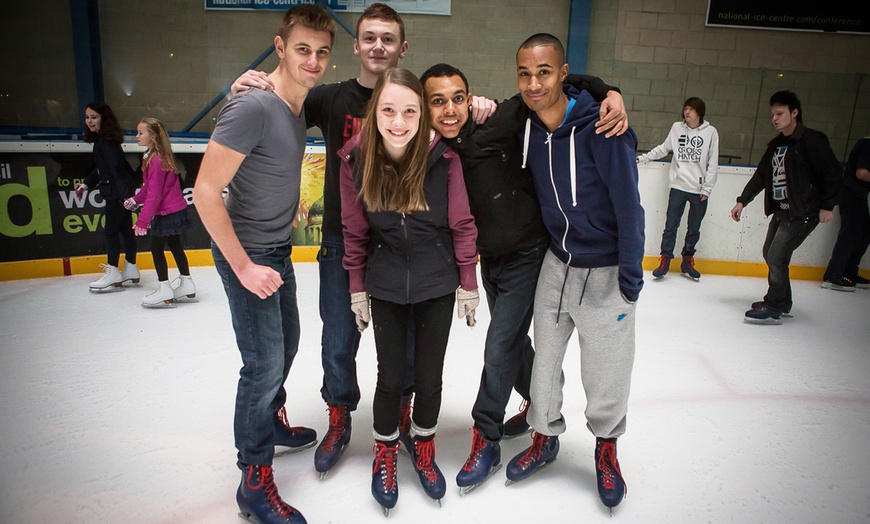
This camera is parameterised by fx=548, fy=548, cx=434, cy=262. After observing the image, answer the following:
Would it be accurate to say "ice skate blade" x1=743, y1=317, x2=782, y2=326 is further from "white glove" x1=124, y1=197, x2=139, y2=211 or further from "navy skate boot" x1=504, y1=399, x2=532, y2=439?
"white glove" x1=124, y1=197, x2=139, y2=211

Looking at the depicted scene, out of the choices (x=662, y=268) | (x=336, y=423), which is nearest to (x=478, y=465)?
(x=336, y=423)

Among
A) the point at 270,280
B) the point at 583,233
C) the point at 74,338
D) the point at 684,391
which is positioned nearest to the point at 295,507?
the point at 270,280

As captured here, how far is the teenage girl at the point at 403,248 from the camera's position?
1597 mm

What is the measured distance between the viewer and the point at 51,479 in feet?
6.12

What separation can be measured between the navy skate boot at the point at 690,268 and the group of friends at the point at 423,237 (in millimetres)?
3633

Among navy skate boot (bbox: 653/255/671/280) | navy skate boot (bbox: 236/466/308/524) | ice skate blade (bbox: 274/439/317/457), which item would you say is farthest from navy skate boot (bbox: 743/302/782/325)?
navy skate boot (bbox: 236/466/308/524)

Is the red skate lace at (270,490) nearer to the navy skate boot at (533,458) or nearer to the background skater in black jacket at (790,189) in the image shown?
the navy skate boot at (533,458)

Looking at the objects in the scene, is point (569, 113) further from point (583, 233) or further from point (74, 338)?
point (74, 338)

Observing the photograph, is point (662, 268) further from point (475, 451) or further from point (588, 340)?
point (475, 451)

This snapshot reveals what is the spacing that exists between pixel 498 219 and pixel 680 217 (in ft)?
12.8

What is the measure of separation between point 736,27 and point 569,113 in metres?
6.98

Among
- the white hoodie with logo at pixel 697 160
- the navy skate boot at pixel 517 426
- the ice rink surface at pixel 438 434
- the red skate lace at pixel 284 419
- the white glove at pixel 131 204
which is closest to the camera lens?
the ice rink surface at pixel 438 434

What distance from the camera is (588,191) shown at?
168 cm

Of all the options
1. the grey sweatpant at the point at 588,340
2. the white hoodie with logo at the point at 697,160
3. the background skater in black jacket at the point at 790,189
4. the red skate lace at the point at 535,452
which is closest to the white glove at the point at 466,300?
the grey sweatpant at the point at 588,340
